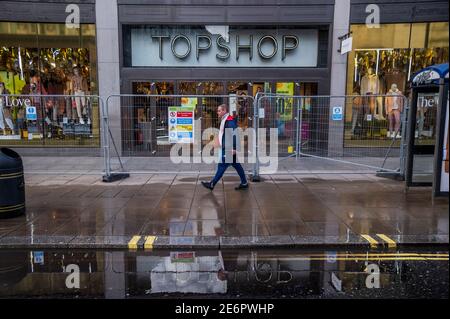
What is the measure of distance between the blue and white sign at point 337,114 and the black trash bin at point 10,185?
7929 mm

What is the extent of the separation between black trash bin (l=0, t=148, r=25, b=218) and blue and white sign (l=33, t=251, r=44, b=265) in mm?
1581

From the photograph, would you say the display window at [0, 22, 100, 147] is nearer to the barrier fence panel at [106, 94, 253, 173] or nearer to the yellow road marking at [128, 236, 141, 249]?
the barrier fence panel at [106, 94, 253, 173]

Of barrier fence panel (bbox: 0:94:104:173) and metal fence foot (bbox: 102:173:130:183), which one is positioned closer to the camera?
metal fence foot (bbox: 102:173:130:183)

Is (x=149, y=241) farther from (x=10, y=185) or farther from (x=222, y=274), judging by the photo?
(x=10, y=185)

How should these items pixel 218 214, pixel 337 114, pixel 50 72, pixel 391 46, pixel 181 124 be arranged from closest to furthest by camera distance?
1. pixel 218 214
2. pixel 181 124
3. pixel 337 114
4. pixel 391 46
5. pixel 50 72

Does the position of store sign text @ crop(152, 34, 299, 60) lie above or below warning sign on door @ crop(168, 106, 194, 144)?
above

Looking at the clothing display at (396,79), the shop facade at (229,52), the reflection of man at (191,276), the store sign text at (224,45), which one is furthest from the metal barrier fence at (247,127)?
the reflection of man at (191,276)

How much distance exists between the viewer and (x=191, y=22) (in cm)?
1312

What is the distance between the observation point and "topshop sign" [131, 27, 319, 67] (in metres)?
13.4

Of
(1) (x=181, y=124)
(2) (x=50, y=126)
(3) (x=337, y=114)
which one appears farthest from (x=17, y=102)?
(3) (x=337, y=114)

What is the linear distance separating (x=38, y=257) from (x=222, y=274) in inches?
100

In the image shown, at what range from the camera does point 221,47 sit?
1346 centimetres

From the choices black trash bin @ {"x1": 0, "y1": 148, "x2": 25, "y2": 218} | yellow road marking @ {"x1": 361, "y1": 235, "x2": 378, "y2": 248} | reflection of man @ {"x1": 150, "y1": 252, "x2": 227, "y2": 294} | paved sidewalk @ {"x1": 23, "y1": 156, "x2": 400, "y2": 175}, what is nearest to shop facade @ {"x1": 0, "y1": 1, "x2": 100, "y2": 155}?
paved sidewalk @ {"x1": 23, "y1": 156, "x2": 400, "y2": 175}

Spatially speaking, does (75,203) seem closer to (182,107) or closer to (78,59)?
(182,107)
